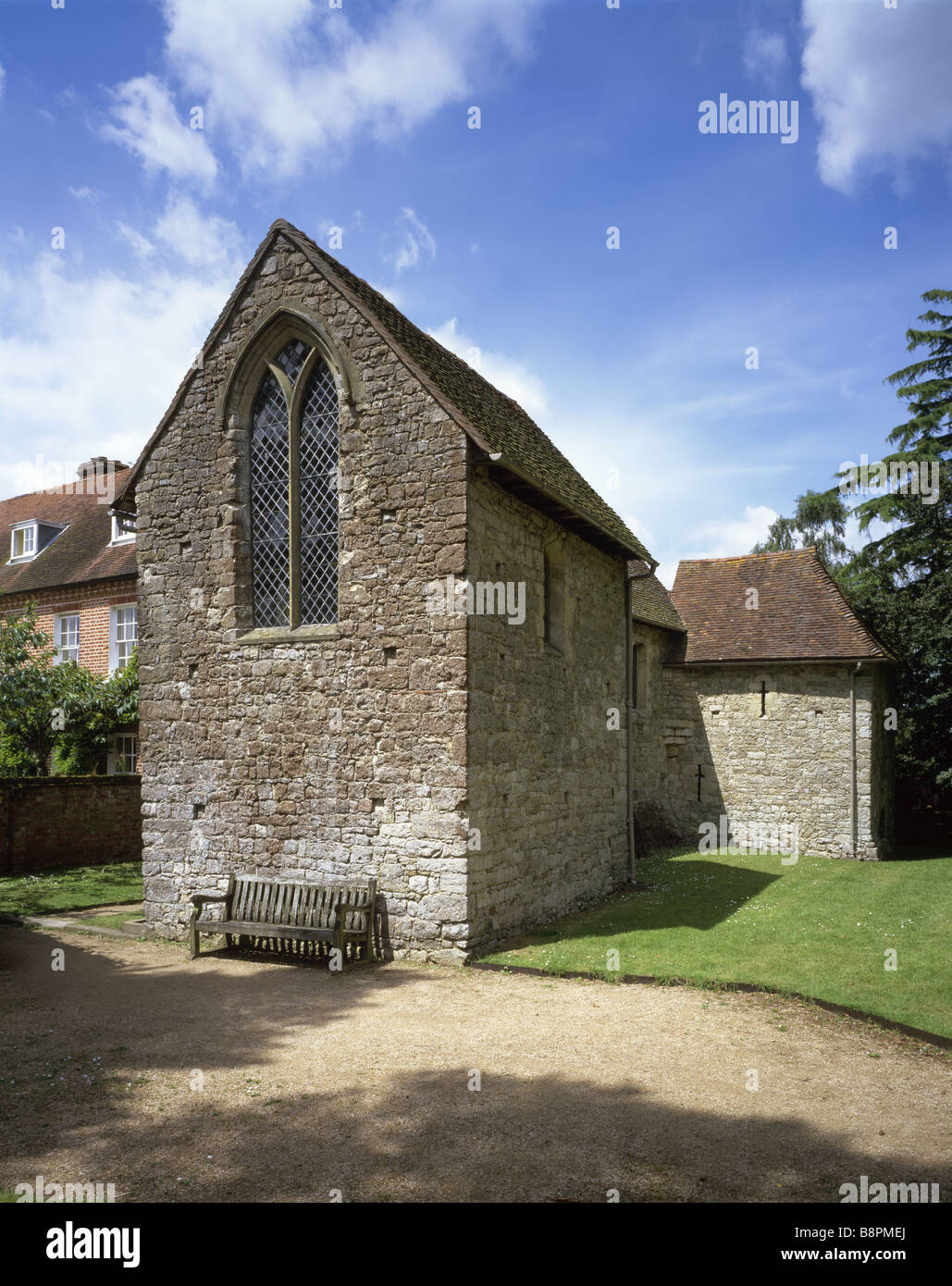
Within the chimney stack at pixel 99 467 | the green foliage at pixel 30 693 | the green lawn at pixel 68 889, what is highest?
the chimney stack at pixel 99 467

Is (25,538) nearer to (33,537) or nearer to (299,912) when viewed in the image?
(33,537)

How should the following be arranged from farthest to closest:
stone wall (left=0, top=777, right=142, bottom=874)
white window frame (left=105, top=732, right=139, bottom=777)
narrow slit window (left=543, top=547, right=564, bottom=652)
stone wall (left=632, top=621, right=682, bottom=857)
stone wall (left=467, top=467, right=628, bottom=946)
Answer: white window frame (left=105, top=732, right=139, bottom=777) < stone wall (left=632, top=621, right=682, bottom=857) < stone wall (left=0, top=777, right=142, bottom=874) < narrow slit window (left=543, top=547, right=564, bottom=652) < stone wall (left=467, top=467, right=628, bottom=946)

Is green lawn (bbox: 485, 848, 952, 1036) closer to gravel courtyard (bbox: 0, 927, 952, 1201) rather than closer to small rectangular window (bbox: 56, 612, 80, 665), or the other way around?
gravel courtyard (bbox: 0, 927, 952, 1201)

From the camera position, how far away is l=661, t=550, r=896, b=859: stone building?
63.7 ft

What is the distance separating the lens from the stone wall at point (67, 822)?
683 inches

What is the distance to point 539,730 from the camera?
465 inches

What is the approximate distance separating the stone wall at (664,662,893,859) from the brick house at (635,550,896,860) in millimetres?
22

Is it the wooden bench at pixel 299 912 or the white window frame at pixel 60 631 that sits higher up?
the white window frame at pixel 60 631

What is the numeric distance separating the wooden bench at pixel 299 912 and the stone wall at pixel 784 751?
42.2 ft

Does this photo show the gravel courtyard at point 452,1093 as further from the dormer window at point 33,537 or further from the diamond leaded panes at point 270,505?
the dormer window at point 33,537

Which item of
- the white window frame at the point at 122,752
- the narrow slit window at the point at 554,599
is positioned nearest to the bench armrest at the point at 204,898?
the narrow slit window at the point at 554,599

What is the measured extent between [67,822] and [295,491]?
10.6 metres

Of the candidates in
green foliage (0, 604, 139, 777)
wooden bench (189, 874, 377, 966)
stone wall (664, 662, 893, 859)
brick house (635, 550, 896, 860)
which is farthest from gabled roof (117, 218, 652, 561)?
green foliage (0, 604, 139, 777)

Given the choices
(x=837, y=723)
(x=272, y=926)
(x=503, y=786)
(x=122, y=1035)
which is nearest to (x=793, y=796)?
(x=837, y=723)
